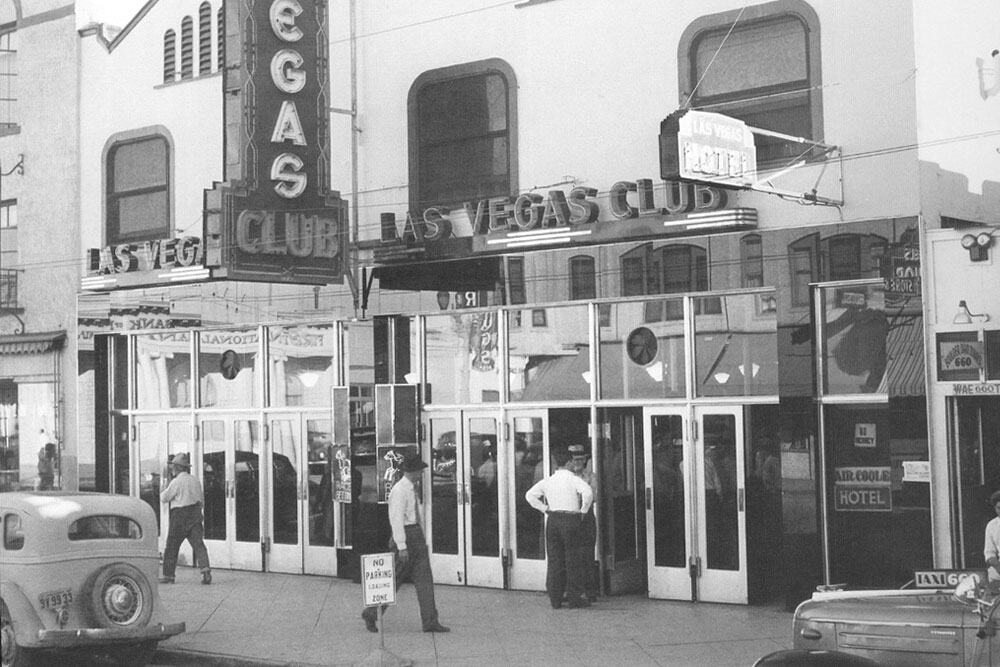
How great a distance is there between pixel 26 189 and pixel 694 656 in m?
16.5

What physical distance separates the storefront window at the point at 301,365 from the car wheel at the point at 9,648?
7918 mm

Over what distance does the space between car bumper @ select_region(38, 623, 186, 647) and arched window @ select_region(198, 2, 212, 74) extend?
11.3 metres

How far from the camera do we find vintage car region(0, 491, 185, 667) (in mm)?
12953

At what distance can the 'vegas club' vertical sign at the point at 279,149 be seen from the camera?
1903 centimetres

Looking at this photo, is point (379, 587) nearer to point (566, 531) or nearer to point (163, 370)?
point (566, 531)

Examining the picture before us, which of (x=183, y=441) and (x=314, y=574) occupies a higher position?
(x=183, y=441)

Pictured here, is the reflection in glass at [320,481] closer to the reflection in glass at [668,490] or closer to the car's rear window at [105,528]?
the reflection in glass at [668,490]

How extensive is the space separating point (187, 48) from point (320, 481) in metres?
7.42

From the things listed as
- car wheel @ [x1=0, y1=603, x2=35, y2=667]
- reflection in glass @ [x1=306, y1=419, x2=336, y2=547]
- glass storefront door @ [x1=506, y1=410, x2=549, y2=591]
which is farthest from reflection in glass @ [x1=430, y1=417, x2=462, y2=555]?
car wheel @ [x1=0, y1=603, x2=35, y2=667]

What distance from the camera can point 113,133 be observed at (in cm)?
2361

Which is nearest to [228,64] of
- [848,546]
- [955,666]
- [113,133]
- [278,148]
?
[278,148]

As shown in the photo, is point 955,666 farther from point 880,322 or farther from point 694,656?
point 880,322

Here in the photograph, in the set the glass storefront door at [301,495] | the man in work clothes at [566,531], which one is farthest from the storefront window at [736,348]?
the glass storefront door at [301,495]

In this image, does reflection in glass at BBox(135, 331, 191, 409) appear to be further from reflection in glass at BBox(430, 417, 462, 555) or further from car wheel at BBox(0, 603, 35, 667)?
car wheel at BBox(0, 603, 35, 667)
